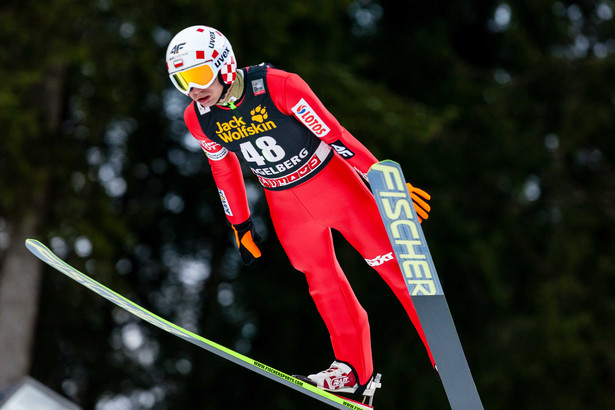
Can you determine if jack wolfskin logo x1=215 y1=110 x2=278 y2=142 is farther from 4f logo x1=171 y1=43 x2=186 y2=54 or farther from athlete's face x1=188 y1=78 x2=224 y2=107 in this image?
4f logo x1=171 y1=43 x2=186 y2=54

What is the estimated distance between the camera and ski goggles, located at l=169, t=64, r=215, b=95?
9.87ft

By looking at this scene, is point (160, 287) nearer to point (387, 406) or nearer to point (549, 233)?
point (387, 406)

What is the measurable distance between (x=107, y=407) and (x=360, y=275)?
407 cm

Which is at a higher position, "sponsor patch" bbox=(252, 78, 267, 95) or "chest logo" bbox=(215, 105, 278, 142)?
"sponsor patch" bbox=(252, 78, 267, 95)

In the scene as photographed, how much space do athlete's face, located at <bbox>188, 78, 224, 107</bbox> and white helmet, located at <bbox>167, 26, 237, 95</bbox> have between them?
0.03 meters

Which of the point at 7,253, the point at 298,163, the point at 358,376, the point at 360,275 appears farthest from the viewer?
the point at 360,275

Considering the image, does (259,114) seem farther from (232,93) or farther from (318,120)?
(318,120)

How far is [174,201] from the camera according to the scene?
11867 mm

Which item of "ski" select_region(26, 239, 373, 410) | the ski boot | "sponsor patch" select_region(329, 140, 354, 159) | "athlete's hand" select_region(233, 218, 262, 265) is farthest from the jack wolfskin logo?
the ski boot

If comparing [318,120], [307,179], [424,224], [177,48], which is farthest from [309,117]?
[424,224]

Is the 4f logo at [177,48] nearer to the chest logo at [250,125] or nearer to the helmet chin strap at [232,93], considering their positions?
the helmet chin strap at [232,93]

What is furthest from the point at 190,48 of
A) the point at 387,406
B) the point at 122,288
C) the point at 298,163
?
the point at 387,406

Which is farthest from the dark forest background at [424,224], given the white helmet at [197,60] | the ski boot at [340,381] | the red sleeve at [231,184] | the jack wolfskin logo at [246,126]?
the white helmet at [197,60]

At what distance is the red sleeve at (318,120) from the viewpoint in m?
3.10
